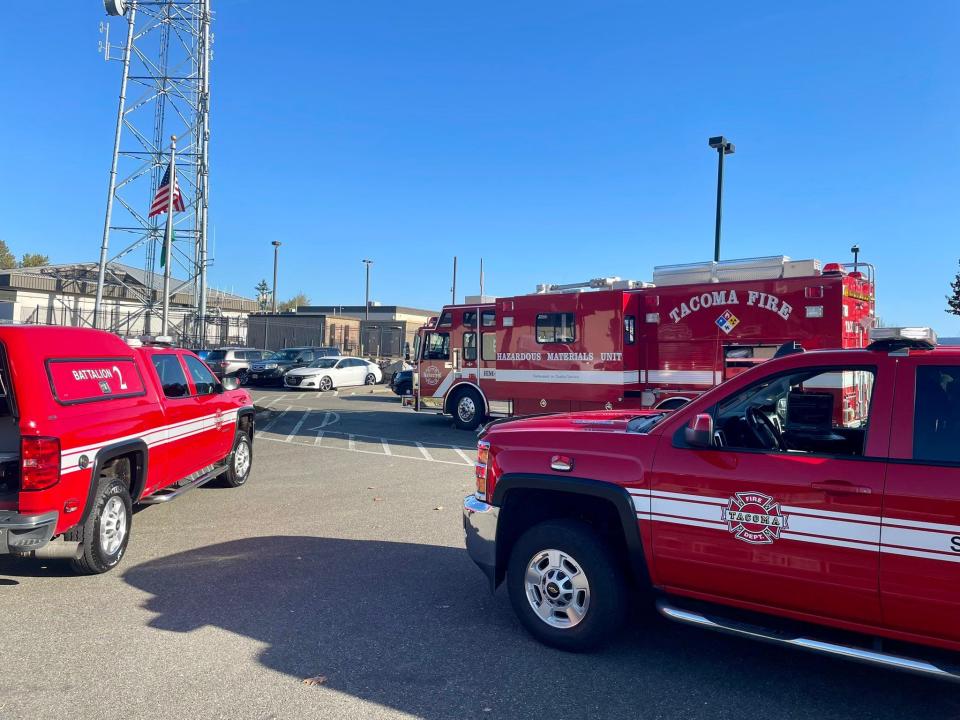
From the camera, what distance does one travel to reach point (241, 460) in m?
9.20

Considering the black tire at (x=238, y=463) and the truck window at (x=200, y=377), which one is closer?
the truck window at (x=200, y=377)

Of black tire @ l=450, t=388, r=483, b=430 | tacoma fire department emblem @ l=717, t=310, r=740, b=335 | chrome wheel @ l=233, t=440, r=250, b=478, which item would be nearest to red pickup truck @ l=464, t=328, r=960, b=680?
chrome wheel @ l=233, t=440, r=250, b=478

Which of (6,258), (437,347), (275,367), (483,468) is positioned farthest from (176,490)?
(6,258)

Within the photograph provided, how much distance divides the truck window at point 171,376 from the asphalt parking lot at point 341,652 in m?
1.37

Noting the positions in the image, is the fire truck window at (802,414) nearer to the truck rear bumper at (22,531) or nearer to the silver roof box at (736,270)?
the truck rear bumper at (22,531)

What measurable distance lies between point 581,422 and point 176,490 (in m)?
4.47

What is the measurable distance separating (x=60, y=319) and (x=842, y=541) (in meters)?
36.2

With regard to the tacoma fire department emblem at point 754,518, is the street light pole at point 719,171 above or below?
above

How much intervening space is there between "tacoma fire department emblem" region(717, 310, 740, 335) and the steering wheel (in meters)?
7.71

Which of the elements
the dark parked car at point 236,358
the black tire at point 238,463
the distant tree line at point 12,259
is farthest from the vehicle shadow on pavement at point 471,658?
the distant tree line at point 12,259

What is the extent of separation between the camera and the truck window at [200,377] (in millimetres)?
7863

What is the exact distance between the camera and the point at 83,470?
17.1 feet

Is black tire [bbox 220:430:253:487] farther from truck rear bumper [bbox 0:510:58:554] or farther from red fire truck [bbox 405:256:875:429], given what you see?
red fire truck [bbox 405:256:875:429]

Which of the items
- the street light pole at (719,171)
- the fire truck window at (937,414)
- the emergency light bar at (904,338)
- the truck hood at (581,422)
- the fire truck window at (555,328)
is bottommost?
the truck hood at (581,422)
